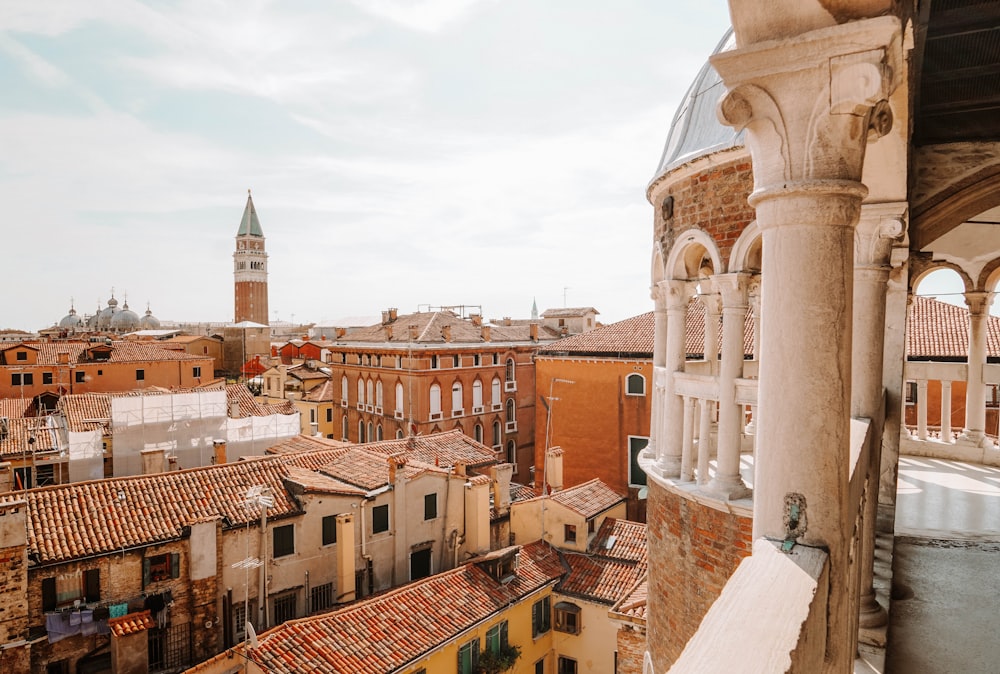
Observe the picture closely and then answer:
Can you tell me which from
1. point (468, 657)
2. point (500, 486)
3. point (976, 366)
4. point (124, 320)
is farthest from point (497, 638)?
point (124, 320)

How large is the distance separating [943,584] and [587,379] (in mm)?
19153

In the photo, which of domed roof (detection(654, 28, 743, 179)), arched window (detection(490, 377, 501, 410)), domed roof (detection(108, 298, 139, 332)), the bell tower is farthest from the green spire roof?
domed roof (detection(654, 28, 743, 179))

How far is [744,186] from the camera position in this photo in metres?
6.07

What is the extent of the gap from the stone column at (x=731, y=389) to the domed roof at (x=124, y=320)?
10298cm

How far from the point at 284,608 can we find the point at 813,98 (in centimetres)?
1680

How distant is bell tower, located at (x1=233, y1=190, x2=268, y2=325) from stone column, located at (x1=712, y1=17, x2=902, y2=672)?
9735 cm

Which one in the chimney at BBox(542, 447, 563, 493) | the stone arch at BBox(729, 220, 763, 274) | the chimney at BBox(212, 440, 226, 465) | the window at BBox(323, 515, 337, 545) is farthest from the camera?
the chimney at BBox(212, 440, 226, 465)

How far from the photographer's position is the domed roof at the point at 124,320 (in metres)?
94.6

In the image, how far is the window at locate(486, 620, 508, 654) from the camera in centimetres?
1534

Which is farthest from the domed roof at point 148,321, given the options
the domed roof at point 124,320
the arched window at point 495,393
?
the arched window at point 495,393

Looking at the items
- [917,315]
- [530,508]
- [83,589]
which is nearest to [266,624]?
[83,589]

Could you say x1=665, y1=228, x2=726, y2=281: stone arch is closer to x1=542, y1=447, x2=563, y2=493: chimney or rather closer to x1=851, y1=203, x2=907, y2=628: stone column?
x1=851, y1=203, x2=907, y2=628: stone column

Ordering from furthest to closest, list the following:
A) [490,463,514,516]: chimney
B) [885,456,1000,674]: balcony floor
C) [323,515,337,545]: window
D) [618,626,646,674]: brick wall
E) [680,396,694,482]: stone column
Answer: [490,463,514,516]: chimney < [323,515,337,545]: window < [618,626,646,674]: brick wall < [680,396,694,482]: stone column < [885,456,1000,674]: balcony floor

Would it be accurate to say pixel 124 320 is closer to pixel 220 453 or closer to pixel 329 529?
pixel 220 453
